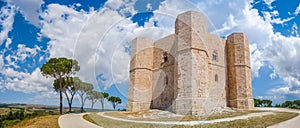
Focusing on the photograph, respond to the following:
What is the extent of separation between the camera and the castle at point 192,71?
69.3 feet

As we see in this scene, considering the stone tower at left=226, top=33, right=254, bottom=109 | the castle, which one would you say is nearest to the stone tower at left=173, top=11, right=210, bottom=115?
the castle

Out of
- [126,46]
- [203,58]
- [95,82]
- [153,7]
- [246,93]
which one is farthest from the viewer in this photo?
[246,93]

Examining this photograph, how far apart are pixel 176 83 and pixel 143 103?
7.04m

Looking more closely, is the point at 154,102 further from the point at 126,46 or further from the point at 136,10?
the point at 136,10

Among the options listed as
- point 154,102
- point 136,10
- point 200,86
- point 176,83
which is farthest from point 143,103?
point 136,10

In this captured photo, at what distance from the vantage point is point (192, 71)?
21.1 meters

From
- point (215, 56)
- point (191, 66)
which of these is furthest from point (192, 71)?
point (215, 56)

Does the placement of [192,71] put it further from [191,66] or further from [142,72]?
[142,72]

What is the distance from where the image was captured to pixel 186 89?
69.4 ft

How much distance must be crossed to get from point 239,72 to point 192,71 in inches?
317

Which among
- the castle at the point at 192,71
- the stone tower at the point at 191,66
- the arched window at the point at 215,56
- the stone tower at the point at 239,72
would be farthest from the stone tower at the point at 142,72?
the stone tower at the point at 239,72

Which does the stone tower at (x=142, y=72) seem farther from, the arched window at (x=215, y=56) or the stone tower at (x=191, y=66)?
the arched window at (x=215, y=56)

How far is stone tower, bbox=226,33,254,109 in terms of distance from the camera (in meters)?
25.1

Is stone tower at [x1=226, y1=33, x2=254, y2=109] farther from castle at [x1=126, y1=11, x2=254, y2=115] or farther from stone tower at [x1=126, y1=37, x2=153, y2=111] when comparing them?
stone tower at [x1=126, y1=37, x2=153, y2=111]
